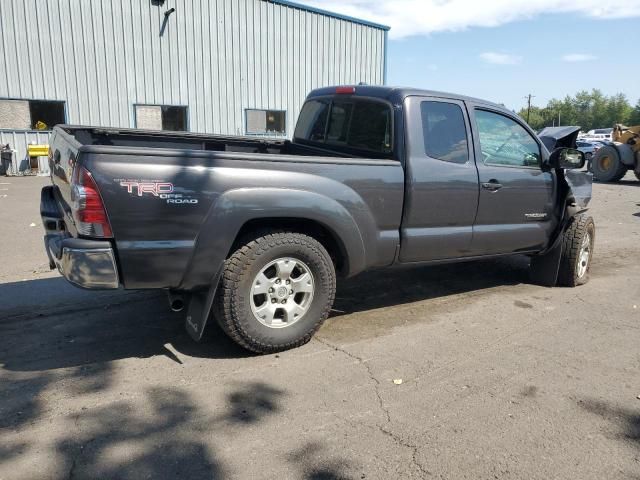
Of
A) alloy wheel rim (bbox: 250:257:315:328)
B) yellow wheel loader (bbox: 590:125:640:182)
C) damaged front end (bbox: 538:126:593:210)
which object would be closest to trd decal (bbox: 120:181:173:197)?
alloy wheel rim (bbox: 250:257:315:328)

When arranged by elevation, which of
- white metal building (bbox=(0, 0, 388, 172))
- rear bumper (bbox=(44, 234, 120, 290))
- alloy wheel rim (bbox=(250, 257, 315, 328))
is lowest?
alloy wheel rim (bbox=(250, 257, 315, 328))

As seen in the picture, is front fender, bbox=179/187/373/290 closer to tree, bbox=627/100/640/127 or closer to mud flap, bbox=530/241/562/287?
mud flap, bbox=530/241/562/287

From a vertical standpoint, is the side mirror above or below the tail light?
above

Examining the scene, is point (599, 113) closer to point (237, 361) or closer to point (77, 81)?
point (77, 81)

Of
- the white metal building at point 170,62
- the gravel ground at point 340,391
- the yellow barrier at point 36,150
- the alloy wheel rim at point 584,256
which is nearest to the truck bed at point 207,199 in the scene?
the gravel ground at point 340,391

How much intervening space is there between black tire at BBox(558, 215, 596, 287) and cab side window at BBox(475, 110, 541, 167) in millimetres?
905

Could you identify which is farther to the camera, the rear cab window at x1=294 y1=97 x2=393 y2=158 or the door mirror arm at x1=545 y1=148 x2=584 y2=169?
the door mirror arm at x1=545 y1=148 x2=584 y2=169

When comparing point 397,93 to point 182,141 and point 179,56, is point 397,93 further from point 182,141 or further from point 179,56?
point 179,56

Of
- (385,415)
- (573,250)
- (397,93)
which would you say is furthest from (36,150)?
(385,415)

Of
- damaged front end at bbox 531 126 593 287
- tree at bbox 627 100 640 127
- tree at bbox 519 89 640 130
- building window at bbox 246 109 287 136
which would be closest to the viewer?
damaged front end at bbox 531 126 593 287

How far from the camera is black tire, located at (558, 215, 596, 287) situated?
220 inches

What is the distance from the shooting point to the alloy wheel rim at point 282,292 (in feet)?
12.3

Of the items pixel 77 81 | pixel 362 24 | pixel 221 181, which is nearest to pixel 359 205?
pixel 221 181

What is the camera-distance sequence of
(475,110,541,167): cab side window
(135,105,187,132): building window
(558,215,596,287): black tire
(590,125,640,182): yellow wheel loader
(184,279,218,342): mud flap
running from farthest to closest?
(590,125,640,182): yellow wheel loader < (135,105,187,132): building window < (558,215,596,287): black tire < (475,110,541,167): cab side window < (184,279,218,342): mud flap
